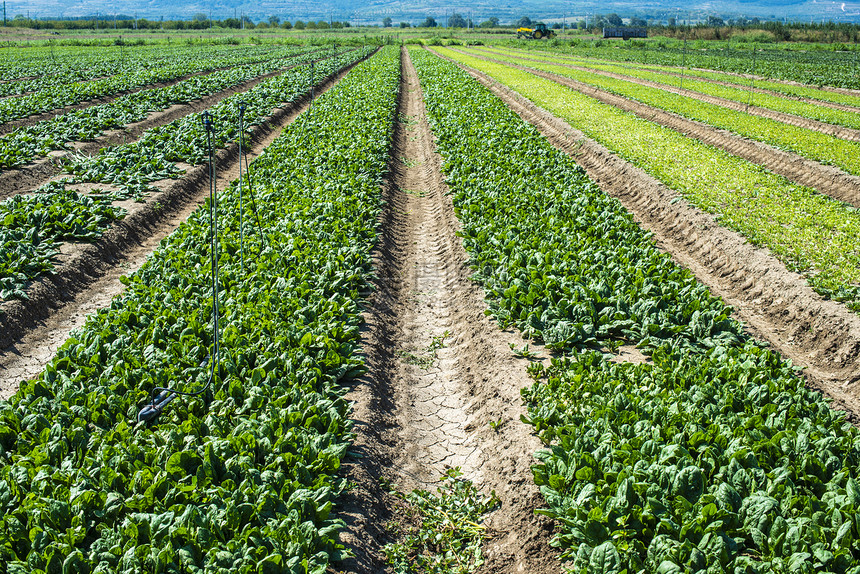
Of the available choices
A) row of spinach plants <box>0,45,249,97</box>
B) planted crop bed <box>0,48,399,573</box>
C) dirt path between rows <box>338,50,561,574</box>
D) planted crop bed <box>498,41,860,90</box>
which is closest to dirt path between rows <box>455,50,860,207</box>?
dirt path between rows <box>338,50,561,574</box>

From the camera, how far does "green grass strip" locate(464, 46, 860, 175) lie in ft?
57.4

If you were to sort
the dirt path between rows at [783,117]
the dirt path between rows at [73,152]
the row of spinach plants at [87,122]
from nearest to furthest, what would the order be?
the dirt path between rows at [73,152] < the row of spinach plants at [87,122] < the dirt path between rows at [783,117]

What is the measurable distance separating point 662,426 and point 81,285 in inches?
349

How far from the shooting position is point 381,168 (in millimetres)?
16203

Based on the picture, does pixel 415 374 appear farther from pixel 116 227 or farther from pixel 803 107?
pixel 803 107

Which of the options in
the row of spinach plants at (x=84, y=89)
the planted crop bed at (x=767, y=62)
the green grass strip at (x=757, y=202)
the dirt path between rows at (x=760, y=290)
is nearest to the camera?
the dirt path between rows at (x=760, y=290)

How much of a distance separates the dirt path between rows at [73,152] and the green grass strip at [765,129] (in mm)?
19284

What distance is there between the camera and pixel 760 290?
1027cm

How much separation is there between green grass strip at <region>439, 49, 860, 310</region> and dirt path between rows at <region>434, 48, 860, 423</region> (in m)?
0.28

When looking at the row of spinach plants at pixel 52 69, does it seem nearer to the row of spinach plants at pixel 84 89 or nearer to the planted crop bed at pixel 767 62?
the row of spinach plants at pixel 84 89

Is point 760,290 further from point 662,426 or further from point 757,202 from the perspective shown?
point 662,426

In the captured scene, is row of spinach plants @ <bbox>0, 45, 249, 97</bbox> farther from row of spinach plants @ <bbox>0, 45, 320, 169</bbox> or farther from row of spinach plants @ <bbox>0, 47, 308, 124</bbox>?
row of spinach plants @ <bbox>0, 45, 320, 169</bbox>

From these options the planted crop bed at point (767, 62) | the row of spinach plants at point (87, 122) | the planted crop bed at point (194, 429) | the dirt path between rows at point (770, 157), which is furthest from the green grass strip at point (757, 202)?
the planted crop bed at point (767, 62)

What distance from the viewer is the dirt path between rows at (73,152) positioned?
1501 centimetres
